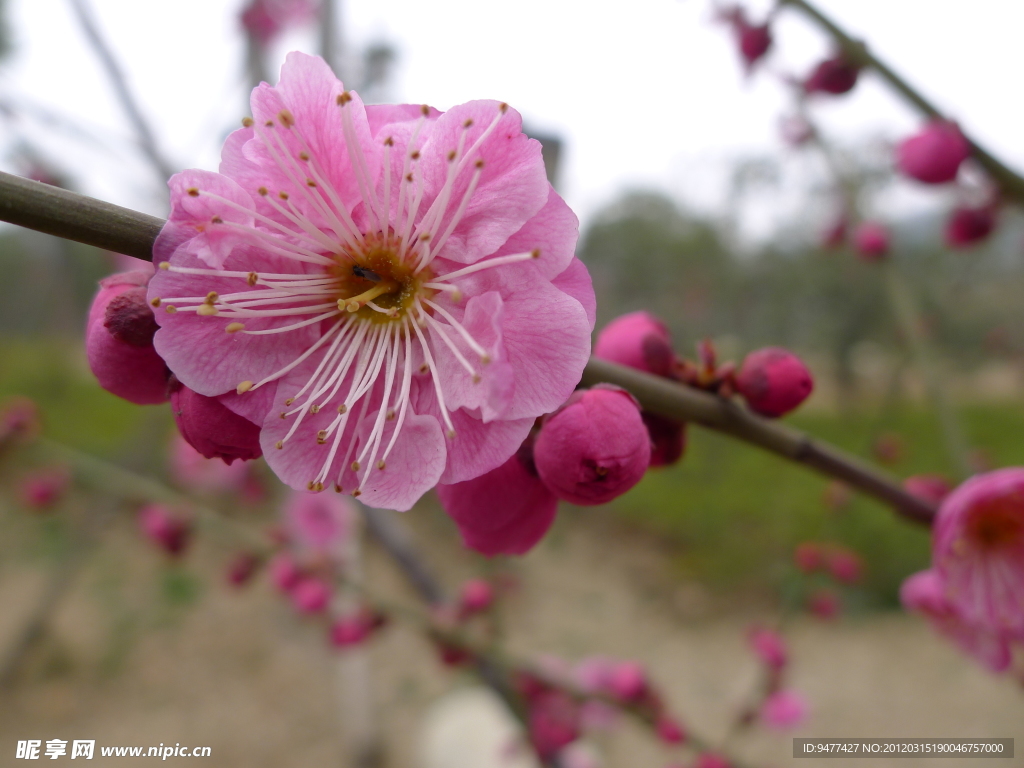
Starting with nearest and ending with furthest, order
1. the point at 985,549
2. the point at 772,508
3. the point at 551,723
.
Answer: the point at 985,549, the point at 551,723, the point at 772,508

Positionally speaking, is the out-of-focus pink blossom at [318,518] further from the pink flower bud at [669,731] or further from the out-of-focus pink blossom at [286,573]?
the pink flower bud at [669,731]

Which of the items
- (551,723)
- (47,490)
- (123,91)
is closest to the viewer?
(551,723)

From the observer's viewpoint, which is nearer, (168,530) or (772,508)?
(168,530)

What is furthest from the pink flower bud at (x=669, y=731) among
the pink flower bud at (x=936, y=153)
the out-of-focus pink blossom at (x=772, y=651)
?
the pink flower bud at (x=936, y=153)

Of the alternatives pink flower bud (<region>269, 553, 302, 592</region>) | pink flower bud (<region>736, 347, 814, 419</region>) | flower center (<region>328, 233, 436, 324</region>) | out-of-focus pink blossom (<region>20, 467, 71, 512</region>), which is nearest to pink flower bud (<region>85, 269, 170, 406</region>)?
flower center (<region>328, 233, 436, 324</region>)

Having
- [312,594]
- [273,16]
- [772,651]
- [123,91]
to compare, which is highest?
[273,16]

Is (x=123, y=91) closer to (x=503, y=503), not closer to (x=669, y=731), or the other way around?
(x=503, y=503)

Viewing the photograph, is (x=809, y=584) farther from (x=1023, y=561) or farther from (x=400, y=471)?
(x=400, y=471)

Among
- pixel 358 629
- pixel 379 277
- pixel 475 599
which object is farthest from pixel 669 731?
pixel 379 277
